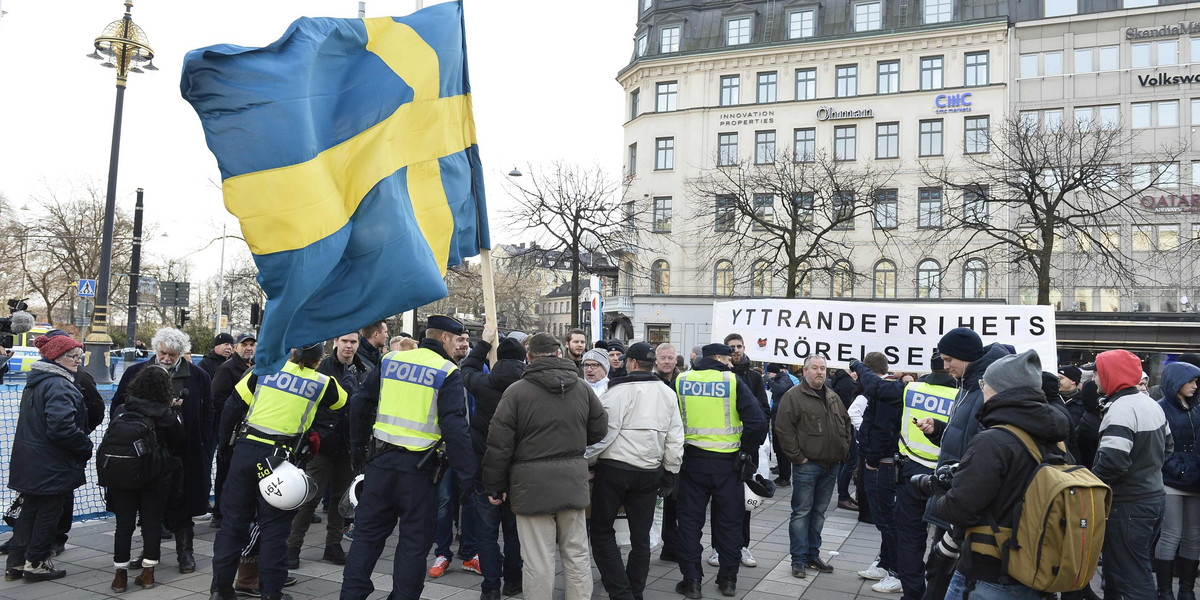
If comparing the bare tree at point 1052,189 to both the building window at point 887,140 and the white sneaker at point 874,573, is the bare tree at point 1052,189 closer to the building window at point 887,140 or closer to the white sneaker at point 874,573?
the building window at point 887,140

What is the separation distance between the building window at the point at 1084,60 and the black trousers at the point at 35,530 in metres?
42.7

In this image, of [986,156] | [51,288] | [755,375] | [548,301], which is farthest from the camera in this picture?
[548,301]

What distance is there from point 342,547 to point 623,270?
33416 millimetres

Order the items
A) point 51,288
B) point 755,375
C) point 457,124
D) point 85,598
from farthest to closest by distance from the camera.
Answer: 1. point 51,288
2. point 755,375
3. point 457,124
4. point 85,598

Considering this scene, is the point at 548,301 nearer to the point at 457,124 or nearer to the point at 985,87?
the point at 985,87

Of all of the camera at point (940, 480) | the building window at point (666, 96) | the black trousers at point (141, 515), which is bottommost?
the black trousers at point (141, 515)

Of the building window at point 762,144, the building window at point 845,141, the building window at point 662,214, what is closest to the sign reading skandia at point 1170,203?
the building window at point 845,141

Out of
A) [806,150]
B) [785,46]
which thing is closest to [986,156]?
[806,150]

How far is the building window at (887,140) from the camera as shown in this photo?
40.4m

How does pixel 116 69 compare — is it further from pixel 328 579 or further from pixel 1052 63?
pixel 1052 63

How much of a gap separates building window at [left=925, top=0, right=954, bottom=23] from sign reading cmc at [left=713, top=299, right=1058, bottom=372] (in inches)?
→ 1378

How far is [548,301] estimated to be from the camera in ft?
419

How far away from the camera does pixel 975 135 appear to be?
1527 inches

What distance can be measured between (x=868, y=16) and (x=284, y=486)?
42176mm
